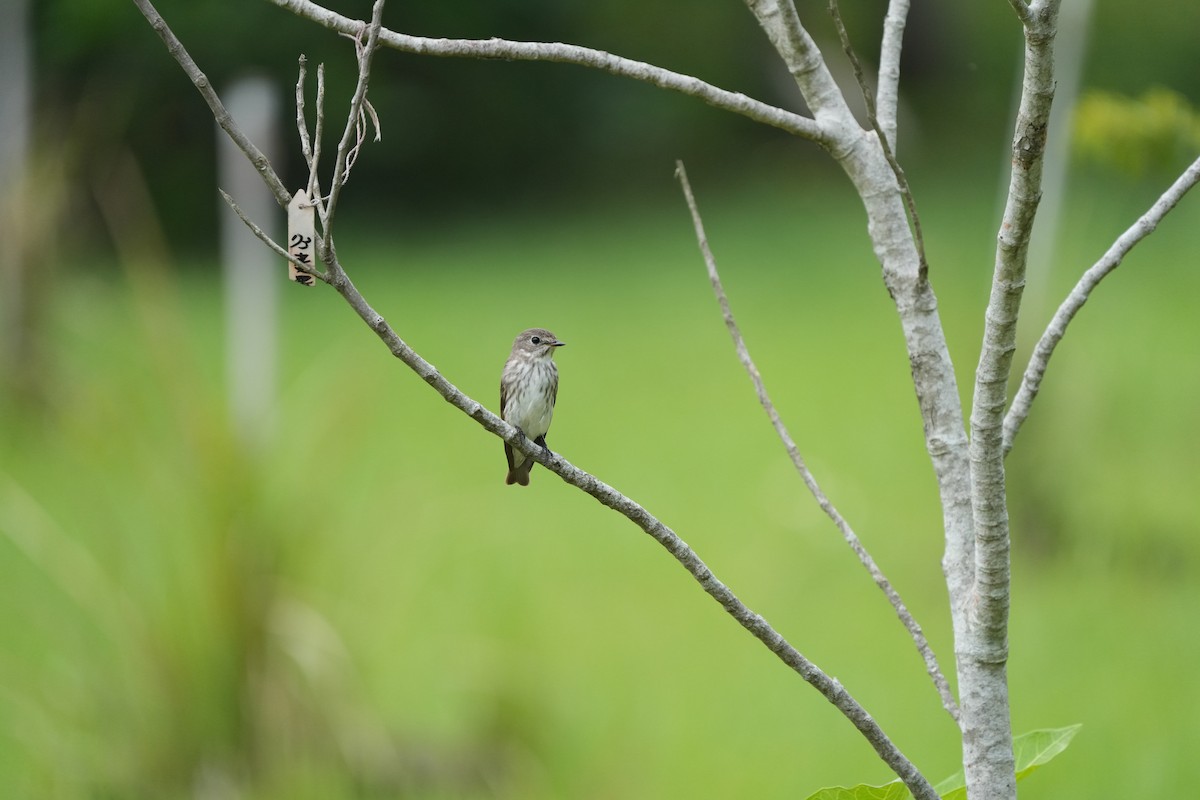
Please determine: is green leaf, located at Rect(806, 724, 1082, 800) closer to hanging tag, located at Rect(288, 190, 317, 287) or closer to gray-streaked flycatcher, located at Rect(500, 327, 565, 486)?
hanging tag, located at Rect(288, 190, 317, 287)

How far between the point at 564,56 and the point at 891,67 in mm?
595

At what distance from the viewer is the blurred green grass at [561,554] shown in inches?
139

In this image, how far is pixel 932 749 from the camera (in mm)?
4422

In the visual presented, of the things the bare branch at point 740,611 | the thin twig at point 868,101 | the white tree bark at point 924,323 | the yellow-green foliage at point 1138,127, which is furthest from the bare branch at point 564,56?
the yellow-green foliage at point 1138,127

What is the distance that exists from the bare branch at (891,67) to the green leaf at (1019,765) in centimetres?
79

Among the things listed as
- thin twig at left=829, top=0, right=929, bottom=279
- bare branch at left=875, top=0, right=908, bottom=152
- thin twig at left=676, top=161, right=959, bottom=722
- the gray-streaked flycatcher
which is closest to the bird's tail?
the gray-streaked flycatcher

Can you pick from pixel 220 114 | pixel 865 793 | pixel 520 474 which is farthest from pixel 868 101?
pixel 520 474

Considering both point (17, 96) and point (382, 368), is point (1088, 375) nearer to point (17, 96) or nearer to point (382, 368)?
point (382, 368)

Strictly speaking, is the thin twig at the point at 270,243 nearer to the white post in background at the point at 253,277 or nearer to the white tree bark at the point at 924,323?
the white tree bark at the point at 924,323

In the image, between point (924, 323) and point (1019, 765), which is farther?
point (1019, 765)

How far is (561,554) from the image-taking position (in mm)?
6773

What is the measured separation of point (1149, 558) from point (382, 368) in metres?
5.68

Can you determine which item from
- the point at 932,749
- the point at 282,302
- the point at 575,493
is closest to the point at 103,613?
the point at 932,749

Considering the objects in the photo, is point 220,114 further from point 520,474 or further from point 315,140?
point 520,474
